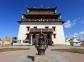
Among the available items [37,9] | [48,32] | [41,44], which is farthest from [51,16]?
[41,44]

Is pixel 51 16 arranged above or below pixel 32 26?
above

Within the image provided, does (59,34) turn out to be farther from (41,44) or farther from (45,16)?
(41,44)

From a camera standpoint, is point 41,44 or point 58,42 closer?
point 41,44

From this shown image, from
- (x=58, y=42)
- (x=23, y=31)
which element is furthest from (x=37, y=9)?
(x=58, y=42)

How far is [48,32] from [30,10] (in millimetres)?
14099

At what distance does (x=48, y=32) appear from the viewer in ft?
148

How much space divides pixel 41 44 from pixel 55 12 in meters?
41.7

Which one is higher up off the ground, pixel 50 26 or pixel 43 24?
pixel 43 24

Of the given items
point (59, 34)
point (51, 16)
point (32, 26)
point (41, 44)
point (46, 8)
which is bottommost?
point (41, 44)

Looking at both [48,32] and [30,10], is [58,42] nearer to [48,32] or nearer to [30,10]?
[48,32]

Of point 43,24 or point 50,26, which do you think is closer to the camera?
point 50,26

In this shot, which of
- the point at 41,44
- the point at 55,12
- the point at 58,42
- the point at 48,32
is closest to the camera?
the point at 41,44

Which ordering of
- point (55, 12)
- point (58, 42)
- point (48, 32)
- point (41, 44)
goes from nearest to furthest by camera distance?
point (41, 44) < point (48, 32) < point (58, 42) < point (55, 12)

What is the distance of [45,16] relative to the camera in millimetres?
52781
